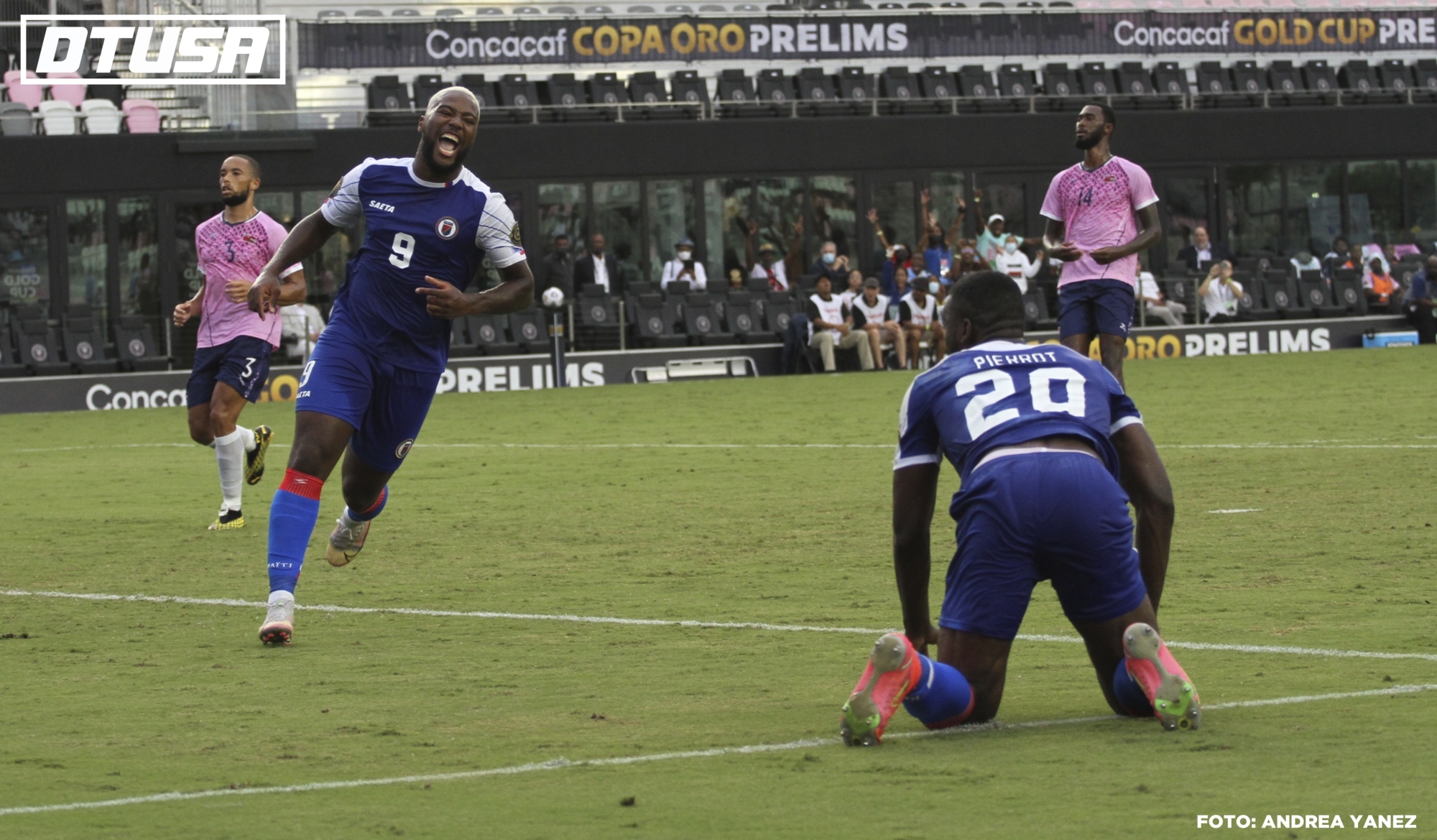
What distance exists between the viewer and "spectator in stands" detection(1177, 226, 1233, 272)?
3566cm

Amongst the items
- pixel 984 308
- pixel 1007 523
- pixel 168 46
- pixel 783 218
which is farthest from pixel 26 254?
pixel 1007 523

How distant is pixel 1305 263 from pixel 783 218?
10.1 m

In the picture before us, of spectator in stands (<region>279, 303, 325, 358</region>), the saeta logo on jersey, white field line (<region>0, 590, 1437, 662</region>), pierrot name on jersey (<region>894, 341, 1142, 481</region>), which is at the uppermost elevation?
the saeta logo on jersey

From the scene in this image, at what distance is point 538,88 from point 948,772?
32356mm

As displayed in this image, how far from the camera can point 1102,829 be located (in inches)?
167

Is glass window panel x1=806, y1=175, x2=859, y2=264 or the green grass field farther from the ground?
the green grass field

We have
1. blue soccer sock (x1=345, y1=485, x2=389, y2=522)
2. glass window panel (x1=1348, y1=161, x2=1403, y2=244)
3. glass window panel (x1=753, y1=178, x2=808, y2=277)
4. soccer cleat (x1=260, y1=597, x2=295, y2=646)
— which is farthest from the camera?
glass window panel (x1=1348, y1=161, x2=1403, y2=244)

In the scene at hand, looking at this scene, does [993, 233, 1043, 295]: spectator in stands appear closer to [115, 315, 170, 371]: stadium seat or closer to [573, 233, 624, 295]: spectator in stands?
[573, 233, 624, 295]: spectator in stands

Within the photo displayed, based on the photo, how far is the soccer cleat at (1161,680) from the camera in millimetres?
5168

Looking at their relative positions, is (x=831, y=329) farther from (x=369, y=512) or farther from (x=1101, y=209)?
(x=369, y=512)

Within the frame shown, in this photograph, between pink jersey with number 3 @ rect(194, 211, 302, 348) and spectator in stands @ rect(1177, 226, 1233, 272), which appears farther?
spectator in stands @ rect(1177, 226, 1233, 272)

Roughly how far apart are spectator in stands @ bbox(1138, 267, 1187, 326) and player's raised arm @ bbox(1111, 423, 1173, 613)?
27.6 meters

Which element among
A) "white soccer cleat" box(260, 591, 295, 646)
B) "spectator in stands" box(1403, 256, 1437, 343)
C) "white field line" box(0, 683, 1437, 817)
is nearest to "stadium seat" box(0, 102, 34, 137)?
"spectator in stands" box(1403, 256, 1437, 343)

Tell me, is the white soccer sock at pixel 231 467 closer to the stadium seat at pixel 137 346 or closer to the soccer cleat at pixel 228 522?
the soccer cleat at pixel 228 522
